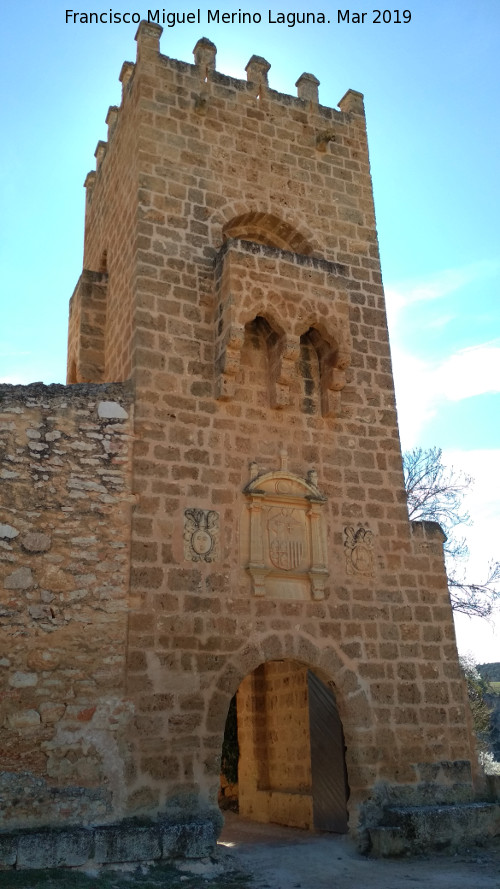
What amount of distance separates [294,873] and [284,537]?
2931mm

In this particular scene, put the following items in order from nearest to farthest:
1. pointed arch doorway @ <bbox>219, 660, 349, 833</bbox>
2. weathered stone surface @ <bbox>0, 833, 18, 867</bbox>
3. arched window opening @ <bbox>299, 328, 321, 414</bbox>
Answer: weathered stone surface @ <bbox>0, 833, 18, 867</bbox> < arched window opening @ <bbox>299, 328, 321, 414</bbox> < pointed arch doorway @ <bbox>219, 660, 349, 833</bbox>

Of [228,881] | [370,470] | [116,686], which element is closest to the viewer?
[228,881]

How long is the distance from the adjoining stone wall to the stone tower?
0.10 ft

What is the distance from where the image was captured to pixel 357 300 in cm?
899

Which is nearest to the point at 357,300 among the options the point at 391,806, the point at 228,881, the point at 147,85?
the point at 147,85

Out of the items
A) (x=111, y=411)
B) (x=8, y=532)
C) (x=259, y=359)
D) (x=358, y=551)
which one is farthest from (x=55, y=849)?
(x=259, y=359)

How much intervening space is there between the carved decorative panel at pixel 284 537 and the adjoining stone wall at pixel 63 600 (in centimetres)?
126

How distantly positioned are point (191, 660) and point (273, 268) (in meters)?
4.05

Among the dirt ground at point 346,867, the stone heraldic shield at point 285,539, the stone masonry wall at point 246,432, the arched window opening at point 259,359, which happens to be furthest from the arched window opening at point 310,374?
the dirt ground at point 346,867

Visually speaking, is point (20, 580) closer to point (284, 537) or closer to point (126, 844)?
point (126, 844)

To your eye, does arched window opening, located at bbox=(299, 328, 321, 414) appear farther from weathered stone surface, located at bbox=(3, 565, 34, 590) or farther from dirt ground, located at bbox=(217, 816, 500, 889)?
dirt ground, located at bbox=(217, 816, 500, 889)

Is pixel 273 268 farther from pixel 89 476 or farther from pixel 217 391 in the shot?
pixel 89 476

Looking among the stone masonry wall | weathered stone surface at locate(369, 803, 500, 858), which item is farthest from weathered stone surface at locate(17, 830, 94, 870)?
weathered stone surface at locate(369, 803, 500, 858)

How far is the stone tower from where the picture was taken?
6527mm
